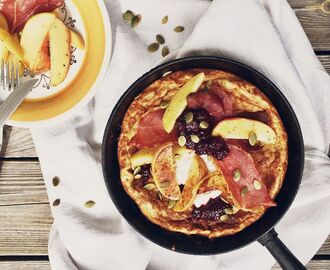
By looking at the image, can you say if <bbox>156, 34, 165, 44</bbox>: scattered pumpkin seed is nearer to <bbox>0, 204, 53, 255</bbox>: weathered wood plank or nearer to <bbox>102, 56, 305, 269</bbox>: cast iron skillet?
<bbox>102, 56, 305, 269</bbox>: cast iron skillet

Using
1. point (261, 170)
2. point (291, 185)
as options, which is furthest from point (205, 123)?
point (291, 185)

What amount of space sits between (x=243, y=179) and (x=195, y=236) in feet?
1.02

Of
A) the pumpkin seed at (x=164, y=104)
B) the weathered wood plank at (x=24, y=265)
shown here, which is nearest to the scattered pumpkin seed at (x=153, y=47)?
the pumpkin seed at (x=164, y=104)

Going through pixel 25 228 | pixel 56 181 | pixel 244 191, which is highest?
pixel 244 191

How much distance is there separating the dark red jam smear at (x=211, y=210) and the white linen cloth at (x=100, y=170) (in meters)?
0.25

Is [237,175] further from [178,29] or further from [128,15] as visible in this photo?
[128,15]

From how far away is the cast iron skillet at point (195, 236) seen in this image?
1915mm

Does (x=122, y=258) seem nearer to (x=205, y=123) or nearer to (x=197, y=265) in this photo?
(x=197, y=265)

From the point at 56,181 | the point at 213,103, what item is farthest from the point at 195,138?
the point at 56,181

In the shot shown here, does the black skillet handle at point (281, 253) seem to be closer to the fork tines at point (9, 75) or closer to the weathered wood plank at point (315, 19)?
the weathered wood plank at point (315, 19)

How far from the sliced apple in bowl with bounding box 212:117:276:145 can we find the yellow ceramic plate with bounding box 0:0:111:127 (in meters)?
0.52

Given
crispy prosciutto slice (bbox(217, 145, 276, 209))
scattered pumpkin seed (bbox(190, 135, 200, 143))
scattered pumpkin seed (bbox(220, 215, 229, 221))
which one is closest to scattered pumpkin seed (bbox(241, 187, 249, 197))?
crispy prosciutto slice (bbox(217, 145, 276, 209))

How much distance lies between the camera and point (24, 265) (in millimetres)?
2293

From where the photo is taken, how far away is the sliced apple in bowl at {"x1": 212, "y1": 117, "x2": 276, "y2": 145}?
181 cm
